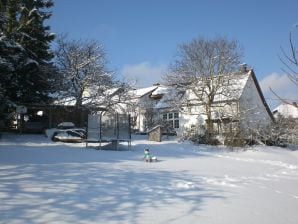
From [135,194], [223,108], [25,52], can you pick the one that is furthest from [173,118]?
[135,194]

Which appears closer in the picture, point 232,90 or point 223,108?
point 232,90

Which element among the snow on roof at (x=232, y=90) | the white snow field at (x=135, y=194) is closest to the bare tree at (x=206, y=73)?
the snow on roof at (x=232, y=90)

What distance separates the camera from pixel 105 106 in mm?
37344

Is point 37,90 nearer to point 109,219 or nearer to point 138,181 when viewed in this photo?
point 138,181

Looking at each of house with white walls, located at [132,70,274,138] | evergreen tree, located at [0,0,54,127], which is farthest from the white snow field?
house with white walls, located at [132,70,274,138]

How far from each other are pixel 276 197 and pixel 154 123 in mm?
34622

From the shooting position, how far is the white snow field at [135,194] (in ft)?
27.3

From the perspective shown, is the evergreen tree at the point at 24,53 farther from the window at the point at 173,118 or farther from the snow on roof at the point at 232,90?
the window at the point at 173,118

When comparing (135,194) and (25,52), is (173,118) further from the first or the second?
(135,194)

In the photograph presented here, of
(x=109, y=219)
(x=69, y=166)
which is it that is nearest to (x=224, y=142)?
(x=69, y=166)

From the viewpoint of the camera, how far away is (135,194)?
10375mm

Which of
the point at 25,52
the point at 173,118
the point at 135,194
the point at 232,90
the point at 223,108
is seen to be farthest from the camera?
the point at 173,118

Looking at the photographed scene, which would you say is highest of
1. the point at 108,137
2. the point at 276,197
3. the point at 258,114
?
the point at 258,114

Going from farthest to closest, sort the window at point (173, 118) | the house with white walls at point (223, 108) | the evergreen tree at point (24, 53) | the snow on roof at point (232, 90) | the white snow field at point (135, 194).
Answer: the window at point (173, 118)
the snow on roof at point (232, 90)
the house with white walls at point (223, 108)
the evergreen tree at point (24, 53)
the white snow field at point (135, 194)
